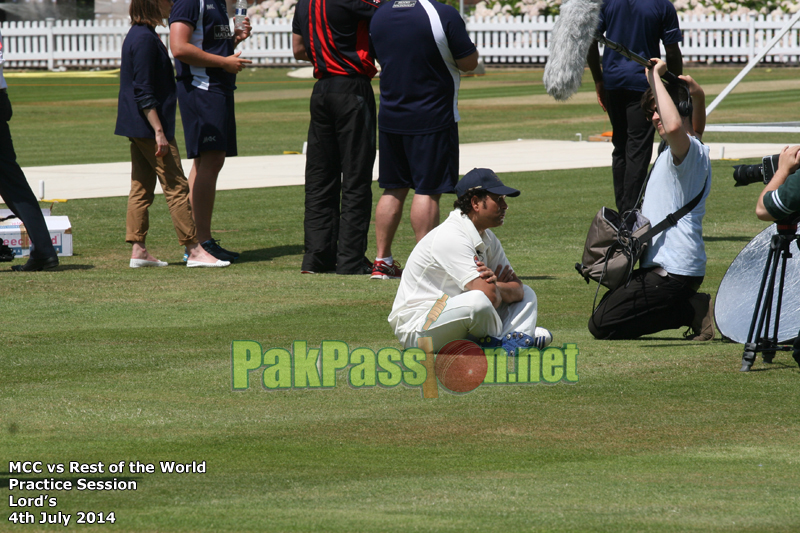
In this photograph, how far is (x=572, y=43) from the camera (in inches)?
316

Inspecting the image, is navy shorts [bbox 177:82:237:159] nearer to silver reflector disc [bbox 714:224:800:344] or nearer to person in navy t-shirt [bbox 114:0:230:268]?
person in navy t-shirt [bbox 114:0:230:268]

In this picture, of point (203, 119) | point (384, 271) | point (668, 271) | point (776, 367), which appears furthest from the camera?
point (203, 119)

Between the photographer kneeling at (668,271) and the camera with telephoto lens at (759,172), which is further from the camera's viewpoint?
the photographer kneeling at (668,271)

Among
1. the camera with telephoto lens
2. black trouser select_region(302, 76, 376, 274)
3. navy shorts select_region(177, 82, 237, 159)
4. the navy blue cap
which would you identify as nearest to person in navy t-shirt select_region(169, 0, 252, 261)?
navy shorts select_region(177, 82, 237, 159)

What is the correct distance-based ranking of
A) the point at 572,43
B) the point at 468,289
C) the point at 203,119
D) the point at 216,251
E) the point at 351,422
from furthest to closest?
the point at 216,251 → the point at 203,119 → the point at 572,43 → the point at 468,289 → the point at 351,422

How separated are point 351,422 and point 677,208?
107 inches

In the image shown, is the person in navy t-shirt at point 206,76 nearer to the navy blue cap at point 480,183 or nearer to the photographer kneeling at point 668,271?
the navy blue cap at point 480,183

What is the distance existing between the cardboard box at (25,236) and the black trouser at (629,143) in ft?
15.5

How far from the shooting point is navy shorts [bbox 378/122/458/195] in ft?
30.3

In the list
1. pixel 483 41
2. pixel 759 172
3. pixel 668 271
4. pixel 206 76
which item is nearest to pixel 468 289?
pixel 668 271

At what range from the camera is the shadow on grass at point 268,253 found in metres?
10.7

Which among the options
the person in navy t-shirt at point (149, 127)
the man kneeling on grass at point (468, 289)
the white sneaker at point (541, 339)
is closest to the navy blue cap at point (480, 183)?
the man kneeling on grass at point (468, 289)

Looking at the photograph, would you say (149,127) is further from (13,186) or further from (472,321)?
(472,321)

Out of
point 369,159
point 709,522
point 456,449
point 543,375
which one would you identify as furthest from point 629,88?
point 709,522
